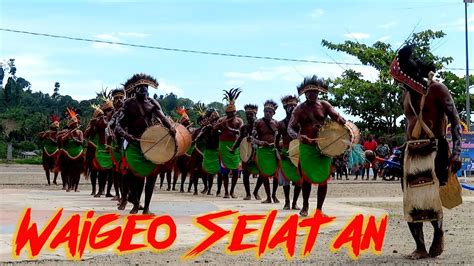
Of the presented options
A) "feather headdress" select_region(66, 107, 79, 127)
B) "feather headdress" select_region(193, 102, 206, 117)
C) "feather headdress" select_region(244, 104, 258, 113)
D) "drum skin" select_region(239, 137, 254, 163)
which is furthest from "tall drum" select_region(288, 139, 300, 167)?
"feather headdress" select_region(66, 107, 79, 127)

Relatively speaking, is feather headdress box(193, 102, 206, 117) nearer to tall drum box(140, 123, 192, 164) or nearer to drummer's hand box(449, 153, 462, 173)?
tall drum box(140, 123, 192, 164)

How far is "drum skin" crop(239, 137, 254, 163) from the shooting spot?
1358 cm

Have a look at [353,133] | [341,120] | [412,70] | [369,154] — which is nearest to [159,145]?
[341,120]

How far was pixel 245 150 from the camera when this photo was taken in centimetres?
1373

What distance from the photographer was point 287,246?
688 centimetres

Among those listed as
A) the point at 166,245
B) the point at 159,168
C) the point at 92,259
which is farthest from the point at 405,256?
the point at 159,168

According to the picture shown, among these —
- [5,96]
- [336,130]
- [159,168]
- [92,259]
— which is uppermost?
[5,96]

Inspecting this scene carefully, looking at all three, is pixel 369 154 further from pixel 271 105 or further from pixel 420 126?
pixel 271 105

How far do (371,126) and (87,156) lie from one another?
2330 centimetres

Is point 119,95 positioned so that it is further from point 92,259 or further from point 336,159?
point 92,259

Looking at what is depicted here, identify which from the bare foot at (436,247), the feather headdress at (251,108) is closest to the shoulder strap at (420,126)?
the bare foot at (436,247)

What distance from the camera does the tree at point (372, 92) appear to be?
34031 mm

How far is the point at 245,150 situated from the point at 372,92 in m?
21.6

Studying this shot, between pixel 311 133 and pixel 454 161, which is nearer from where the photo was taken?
pixel 454 161
